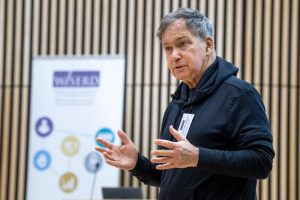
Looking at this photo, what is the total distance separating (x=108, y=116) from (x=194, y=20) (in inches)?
167

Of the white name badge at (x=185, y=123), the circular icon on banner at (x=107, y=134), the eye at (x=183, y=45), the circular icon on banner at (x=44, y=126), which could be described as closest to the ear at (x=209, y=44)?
the eye at (x=183, y=45)

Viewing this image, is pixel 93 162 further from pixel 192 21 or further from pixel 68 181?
pixel 192 21

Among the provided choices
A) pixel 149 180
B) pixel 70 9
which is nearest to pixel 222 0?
pixel 70 9

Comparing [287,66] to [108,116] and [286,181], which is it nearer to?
[286,181]

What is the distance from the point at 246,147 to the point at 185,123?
330 millimetres

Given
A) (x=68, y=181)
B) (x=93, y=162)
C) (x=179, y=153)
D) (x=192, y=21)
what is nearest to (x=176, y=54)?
(x=192, y=21)

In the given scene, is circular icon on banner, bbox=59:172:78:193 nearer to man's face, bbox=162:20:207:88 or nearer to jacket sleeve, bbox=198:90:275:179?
man's face, bbox=162:20:207:88

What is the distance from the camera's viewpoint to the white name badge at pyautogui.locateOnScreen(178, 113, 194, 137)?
8.06 ft

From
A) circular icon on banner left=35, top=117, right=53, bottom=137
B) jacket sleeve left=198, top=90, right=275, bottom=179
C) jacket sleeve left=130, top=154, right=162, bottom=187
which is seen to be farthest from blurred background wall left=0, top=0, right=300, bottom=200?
jacket sleeve left=198, top=90, right=275, bottom=179

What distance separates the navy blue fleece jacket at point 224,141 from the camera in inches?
87.8

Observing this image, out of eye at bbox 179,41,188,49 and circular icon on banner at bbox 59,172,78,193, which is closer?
eye at bbox 179,41,188,49

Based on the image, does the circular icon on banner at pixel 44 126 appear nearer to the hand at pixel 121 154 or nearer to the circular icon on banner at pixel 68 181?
the circular icon on banner at pixel 68 181

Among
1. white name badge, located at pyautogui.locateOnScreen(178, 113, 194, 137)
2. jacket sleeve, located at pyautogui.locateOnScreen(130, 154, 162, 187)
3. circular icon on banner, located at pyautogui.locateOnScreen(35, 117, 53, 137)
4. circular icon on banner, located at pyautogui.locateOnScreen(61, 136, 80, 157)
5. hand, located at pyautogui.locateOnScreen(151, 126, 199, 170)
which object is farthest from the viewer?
circular icon on banner, located at pyautogui.locateOnScreen(35, 117, 53, 137)

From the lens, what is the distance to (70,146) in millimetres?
6746
